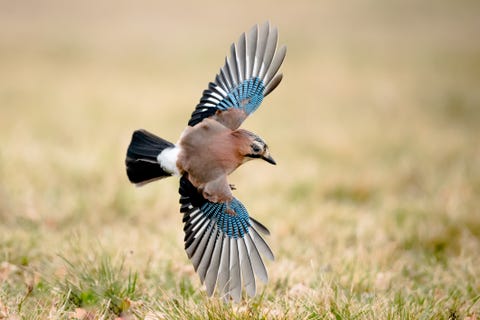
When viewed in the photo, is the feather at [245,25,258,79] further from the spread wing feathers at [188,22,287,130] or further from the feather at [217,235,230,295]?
the feather at [217,235,230,295]

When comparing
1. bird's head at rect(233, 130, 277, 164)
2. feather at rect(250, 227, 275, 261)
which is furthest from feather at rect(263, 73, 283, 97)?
feather at rect(250, 227, 275, 261)

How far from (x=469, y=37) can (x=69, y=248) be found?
53.3ft

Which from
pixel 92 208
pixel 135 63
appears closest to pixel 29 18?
pixel 135 63

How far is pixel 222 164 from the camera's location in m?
4.17

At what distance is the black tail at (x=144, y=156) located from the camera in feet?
14.2

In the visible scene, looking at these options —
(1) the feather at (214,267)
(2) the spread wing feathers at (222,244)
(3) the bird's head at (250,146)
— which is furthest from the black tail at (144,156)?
(1) the feather at (214,267)

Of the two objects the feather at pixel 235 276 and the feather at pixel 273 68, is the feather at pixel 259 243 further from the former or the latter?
the feather at pixel 273 68

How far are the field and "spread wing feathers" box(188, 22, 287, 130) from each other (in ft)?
3.40

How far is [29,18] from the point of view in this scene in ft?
70.8

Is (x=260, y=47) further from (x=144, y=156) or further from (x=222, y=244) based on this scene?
(x=222, y=244)

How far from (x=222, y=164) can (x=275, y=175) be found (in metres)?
3.63

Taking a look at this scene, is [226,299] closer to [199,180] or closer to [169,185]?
[199,180]

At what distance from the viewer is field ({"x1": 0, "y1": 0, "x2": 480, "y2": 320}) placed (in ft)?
13.3

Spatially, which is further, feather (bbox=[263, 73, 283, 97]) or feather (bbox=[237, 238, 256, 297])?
feather (bbox=[263, 73, 283, 97])
